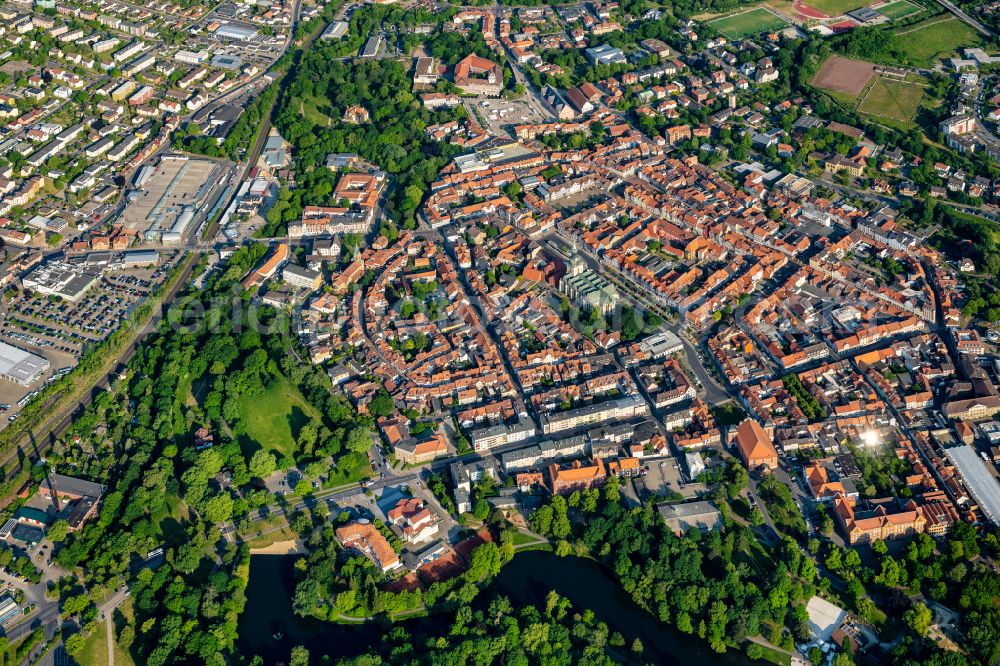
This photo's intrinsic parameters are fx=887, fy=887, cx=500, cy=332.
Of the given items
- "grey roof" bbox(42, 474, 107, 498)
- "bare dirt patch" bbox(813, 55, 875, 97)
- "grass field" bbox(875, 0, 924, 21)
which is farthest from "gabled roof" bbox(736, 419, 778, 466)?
"grass field" bbox(875, 0, 924, 21)

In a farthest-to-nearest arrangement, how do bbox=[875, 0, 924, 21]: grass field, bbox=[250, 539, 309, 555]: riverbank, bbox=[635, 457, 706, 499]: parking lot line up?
1. bbox=[875, 0, 924, 21]: grass field
2. bbox=[635, 457, 706, 499]: parking lot
3. bbox=[250, 539, 309, 555]: riverbank

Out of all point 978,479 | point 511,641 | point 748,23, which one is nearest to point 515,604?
point 511,641

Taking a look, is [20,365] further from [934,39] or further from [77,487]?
[934,39]

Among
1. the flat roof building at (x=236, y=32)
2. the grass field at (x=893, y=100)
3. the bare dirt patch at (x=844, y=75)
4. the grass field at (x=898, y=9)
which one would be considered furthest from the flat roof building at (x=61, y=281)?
the grass field at (x=898, y=9)

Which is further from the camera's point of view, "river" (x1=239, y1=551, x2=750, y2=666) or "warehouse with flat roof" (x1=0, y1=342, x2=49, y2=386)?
"warehouse with flat roof" (x1=0, y1=342, x2=49, y2=386)

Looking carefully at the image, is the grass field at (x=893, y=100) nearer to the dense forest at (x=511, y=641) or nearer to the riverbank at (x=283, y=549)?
the dense forest at (x=511, y=641)

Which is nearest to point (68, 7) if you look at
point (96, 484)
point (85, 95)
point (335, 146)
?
point (85, 95)

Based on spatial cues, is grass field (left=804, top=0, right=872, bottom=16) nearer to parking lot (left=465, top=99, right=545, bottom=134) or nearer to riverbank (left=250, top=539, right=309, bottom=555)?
parking lot (left=465, top=99, right=545, bottom=134)
